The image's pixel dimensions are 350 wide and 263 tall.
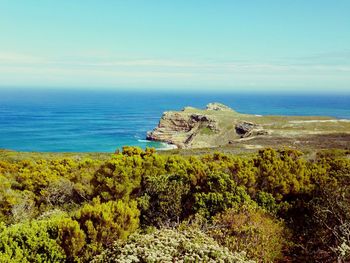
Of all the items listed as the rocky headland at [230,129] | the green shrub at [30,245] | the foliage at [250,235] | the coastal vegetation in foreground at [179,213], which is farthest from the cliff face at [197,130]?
the green shrub at [30,245]

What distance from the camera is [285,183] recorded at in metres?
18.5

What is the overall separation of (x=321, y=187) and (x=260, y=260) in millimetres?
6925

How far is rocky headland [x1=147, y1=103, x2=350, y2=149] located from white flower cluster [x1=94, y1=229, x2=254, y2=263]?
191 feet

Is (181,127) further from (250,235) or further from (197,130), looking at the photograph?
(250,235)

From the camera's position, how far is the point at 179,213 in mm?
16234

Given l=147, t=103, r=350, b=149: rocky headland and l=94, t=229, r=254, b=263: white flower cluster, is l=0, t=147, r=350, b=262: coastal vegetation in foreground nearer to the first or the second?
l=94, t=229, r=254, b=263: white flower cluster

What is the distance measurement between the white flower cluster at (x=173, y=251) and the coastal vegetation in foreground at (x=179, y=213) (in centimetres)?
3

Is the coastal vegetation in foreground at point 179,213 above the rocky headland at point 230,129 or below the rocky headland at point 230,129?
above

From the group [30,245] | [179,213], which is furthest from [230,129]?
[30,245]

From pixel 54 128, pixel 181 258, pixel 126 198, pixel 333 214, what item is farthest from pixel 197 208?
pixel 54 128

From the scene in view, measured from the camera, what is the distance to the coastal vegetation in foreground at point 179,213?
10750 millimetres

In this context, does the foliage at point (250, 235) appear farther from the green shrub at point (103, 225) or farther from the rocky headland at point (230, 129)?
the rocky headland at point (230, 129)

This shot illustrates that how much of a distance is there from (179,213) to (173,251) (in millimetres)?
7094

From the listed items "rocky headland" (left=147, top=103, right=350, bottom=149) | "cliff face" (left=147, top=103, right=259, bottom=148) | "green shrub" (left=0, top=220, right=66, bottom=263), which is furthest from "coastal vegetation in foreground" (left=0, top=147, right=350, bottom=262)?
"cliff face" (left=147, top=103, right=259, bottom=148)
